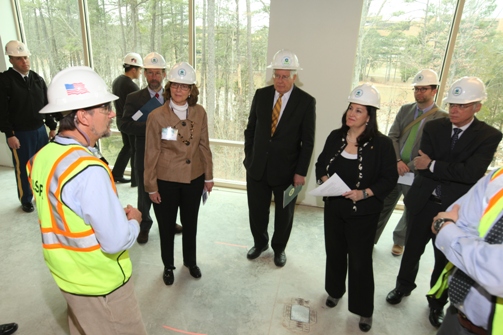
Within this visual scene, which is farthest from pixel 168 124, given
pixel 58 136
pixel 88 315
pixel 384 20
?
pixel 384 20

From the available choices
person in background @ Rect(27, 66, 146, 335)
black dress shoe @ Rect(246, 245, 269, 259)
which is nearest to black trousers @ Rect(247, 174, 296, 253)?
black dress shoe @ Rect(246, 245, 269, 259)

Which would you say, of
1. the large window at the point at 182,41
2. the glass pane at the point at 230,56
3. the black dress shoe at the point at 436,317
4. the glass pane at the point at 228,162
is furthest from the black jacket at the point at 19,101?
the black dress shoe at the point at 436,317

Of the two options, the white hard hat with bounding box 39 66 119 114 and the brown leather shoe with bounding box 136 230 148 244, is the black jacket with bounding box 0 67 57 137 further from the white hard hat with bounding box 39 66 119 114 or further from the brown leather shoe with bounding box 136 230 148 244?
the white hard hat with bounding box 39 66 119 114

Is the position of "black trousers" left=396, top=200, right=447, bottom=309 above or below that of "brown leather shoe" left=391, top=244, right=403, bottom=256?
above

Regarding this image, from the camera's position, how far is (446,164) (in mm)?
2297

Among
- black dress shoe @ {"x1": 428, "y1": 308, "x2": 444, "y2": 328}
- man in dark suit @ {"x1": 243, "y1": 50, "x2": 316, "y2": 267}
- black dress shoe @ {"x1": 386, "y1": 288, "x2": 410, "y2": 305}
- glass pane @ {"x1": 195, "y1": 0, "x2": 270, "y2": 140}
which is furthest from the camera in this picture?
glass pane @ {"x1": 195, "y1": 0, "x2": 270, "y2": 140}

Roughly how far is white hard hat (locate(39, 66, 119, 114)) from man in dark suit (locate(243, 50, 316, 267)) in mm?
1735

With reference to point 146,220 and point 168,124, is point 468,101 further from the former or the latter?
point 146,220

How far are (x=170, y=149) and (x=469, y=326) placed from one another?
2.13 metres

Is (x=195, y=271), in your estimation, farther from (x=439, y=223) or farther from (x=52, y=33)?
(x=52, y=33)

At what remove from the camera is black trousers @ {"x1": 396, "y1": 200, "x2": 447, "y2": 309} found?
7.95 feet

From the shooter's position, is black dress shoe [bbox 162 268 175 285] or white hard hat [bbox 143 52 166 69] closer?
black dress shoe [bbox 162 268 175 285]

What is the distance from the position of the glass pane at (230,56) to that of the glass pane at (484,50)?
2460 millimetres

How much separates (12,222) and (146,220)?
5.59ft
